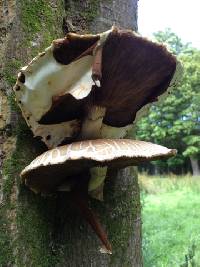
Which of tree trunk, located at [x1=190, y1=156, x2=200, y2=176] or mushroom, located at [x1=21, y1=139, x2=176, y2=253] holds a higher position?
mushroom, located at [x1=21, y1=139, x2=176, y2=253]

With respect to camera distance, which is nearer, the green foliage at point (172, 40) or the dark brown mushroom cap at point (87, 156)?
the dark brown mushroom cap at point (87, 156)

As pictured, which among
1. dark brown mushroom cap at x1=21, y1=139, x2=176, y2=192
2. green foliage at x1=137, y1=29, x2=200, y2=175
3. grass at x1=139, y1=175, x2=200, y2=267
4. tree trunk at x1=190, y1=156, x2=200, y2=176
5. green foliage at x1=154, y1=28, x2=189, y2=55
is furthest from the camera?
green foliage at x1=154, y1=28, x2=189, y2=55

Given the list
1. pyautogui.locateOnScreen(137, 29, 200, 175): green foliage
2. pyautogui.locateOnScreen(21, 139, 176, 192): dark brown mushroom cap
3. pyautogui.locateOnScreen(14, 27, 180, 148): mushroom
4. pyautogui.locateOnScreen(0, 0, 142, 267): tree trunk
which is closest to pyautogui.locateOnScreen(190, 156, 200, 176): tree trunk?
pyautogui.locateOnScreen(137, 29, 200, 175): green foliage

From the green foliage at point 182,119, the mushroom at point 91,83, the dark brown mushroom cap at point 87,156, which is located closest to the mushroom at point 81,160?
the dark brown mushroom cap at point 87,156

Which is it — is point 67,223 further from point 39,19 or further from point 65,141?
point 39,19

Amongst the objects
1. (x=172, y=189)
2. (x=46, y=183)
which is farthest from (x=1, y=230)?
(x=172, y=189)

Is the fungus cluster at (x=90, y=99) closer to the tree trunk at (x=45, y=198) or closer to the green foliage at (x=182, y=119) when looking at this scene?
the tree trunk at (x=45, y=198)

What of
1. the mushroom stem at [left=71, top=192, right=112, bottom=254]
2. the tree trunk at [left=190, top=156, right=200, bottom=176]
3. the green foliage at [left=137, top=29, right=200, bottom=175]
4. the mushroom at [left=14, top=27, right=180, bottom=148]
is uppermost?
the mushroom at [left=14, top=27, right=180, bottom=148]

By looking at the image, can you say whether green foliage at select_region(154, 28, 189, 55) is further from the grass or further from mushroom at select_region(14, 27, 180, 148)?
mushroom at select_region(14, 27, 180, 148)

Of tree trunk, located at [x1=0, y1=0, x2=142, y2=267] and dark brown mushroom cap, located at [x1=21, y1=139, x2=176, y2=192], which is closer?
dark brown mushroom cap, located at [x1=21, y1=139, x2=176, y2=192]
